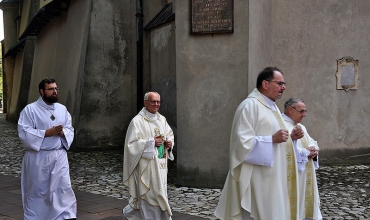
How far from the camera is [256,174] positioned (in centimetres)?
428

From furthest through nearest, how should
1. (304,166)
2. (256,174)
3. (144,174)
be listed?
(144,174) < (304,166) < (256,174)

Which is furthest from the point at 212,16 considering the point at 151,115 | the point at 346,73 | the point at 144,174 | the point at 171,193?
the point at 346,73

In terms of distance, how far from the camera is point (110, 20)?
554 inches

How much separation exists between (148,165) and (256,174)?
6.11 ft

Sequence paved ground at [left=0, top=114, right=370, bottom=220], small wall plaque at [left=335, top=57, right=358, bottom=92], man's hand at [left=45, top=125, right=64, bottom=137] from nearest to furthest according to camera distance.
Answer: man's hand at [left=45, top=125, right=64, bottom=137] < paved ground at [left=0, top=114, right=370, bottom=220] < small wall plaque at [left=335, top=57, right=358, bottom=92]

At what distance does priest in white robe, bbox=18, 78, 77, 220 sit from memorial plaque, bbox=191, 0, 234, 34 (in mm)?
3266

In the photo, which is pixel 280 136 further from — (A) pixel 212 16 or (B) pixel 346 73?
(B) pixel 346 73

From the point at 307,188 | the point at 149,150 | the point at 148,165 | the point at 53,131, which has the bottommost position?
the point at 307,188

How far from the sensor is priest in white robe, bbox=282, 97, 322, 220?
5133mm

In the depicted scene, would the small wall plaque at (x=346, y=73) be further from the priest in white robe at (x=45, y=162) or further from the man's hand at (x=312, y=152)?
the priest in white robe at (x=45, y=162)

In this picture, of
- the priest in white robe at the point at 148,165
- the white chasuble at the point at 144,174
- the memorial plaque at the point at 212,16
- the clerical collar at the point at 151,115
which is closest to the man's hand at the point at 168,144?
the priest in white robe at the point at 148,165

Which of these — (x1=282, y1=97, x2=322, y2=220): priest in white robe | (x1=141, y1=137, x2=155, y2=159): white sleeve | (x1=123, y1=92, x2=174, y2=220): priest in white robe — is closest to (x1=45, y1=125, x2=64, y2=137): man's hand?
(x1=123, y1=92, x2=174, y2=220): priest in white robe

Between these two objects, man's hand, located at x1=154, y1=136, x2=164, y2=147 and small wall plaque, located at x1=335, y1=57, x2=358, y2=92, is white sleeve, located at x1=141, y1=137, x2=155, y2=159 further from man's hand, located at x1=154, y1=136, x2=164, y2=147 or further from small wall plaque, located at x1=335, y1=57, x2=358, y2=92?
small wall plaque, located at x1=335, y1=57, x2=358, y2=92

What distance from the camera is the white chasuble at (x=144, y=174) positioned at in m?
5.71
